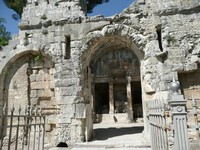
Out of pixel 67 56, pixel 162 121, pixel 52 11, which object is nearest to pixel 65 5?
pixel 52 11

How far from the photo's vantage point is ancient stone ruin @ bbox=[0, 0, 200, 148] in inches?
277

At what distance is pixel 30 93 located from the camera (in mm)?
7785

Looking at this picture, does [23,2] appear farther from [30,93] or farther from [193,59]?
[193,59]

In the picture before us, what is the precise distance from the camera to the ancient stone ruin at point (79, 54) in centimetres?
702

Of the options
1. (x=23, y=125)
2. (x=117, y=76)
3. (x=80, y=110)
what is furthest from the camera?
(x=117, y=76)

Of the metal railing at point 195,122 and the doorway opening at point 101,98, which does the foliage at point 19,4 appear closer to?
the doorway opening at point 101,98

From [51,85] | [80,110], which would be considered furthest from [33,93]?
[80,110]

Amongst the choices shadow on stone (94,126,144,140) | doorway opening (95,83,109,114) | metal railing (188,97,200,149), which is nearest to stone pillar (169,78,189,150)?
metal railing (188,97,200,149)

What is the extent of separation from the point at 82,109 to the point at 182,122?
14.6ft

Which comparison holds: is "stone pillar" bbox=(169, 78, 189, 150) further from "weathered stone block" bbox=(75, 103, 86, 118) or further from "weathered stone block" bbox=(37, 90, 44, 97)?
"weathered stone block" bbox=(37, 90, 44, 97)

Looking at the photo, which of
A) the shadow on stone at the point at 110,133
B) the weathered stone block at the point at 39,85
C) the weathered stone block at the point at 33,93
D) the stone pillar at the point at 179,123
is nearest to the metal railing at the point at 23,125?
the weathered stone block at the point at 33,93

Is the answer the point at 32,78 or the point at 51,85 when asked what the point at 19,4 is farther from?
the point at 51,85

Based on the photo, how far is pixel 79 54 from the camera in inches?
297

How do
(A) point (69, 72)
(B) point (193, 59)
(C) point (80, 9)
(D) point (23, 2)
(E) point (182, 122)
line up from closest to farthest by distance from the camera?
(E) point (182, 122)
(B) point (193, 59)
(A) point (69, 72)
(C) point (80, 9)
(D) point (23, 2)
